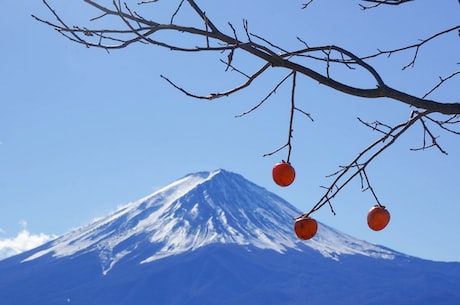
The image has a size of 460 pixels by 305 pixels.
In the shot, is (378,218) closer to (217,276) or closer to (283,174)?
(283,174)

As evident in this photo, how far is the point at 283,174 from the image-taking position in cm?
312

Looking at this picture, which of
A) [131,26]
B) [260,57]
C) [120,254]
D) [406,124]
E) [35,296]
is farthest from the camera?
[120,254]

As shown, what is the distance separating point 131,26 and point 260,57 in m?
0.53

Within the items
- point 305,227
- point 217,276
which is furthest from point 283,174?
point 217,276

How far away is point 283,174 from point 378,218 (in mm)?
467

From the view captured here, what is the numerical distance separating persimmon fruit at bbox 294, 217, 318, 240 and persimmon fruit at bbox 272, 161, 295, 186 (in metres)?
0.34

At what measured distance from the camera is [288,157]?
3.18 metres

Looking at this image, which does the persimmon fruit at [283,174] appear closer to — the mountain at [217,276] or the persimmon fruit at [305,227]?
the persimmon fruit at [305,227]

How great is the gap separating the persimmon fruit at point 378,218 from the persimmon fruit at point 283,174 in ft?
1.28

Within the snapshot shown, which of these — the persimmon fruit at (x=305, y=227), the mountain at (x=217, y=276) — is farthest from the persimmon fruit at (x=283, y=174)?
the mountain at (x=217, y=276)

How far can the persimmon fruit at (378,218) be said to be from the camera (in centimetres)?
289

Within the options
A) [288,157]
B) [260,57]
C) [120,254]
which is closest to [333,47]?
[260,57]

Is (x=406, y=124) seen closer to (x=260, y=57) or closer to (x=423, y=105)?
(x=423, y=105)

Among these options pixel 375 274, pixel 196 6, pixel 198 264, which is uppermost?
pixel 198 264
